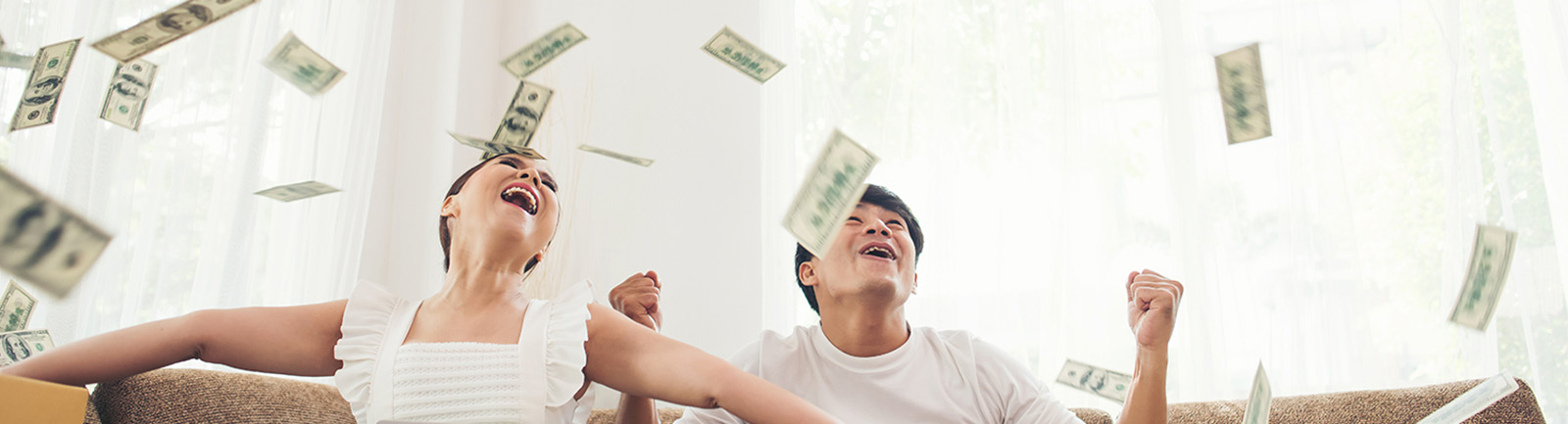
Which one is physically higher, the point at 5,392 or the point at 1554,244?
the point at 1554,244

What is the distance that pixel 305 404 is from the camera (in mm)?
1598

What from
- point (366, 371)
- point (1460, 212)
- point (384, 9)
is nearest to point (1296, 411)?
point (1460, 212)

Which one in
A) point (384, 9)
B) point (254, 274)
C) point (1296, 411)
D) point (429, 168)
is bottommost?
point (1296, 411)

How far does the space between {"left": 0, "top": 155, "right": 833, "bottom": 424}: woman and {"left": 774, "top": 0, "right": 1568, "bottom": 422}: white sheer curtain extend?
1.44 meters

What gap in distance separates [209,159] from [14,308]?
75 cm

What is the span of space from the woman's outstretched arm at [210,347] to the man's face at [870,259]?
0.83 m

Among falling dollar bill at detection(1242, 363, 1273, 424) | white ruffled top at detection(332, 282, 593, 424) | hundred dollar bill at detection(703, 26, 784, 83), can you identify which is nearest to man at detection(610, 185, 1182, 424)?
falling dollar bill at detection(1242, 363, 1273, 424)

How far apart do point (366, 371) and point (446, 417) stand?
151 mm

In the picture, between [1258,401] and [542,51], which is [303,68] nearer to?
[542,51]

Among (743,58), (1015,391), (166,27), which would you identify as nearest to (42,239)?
(166,27)

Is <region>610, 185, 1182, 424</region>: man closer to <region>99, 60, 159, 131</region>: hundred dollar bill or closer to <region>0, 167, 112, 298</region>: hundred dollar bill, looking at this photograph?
<region>0, 167, 112, 298</region>: hundred dollar bill

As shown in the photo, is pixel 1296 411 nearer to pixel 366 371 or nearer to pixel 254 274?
pixel 366 371

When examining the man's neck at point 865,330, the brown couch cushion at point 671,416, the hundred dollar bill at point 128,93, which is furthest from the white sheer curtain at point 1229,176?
the hundred dollar bill at point 128,93

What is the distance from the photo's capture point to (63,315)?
6.08 feet
